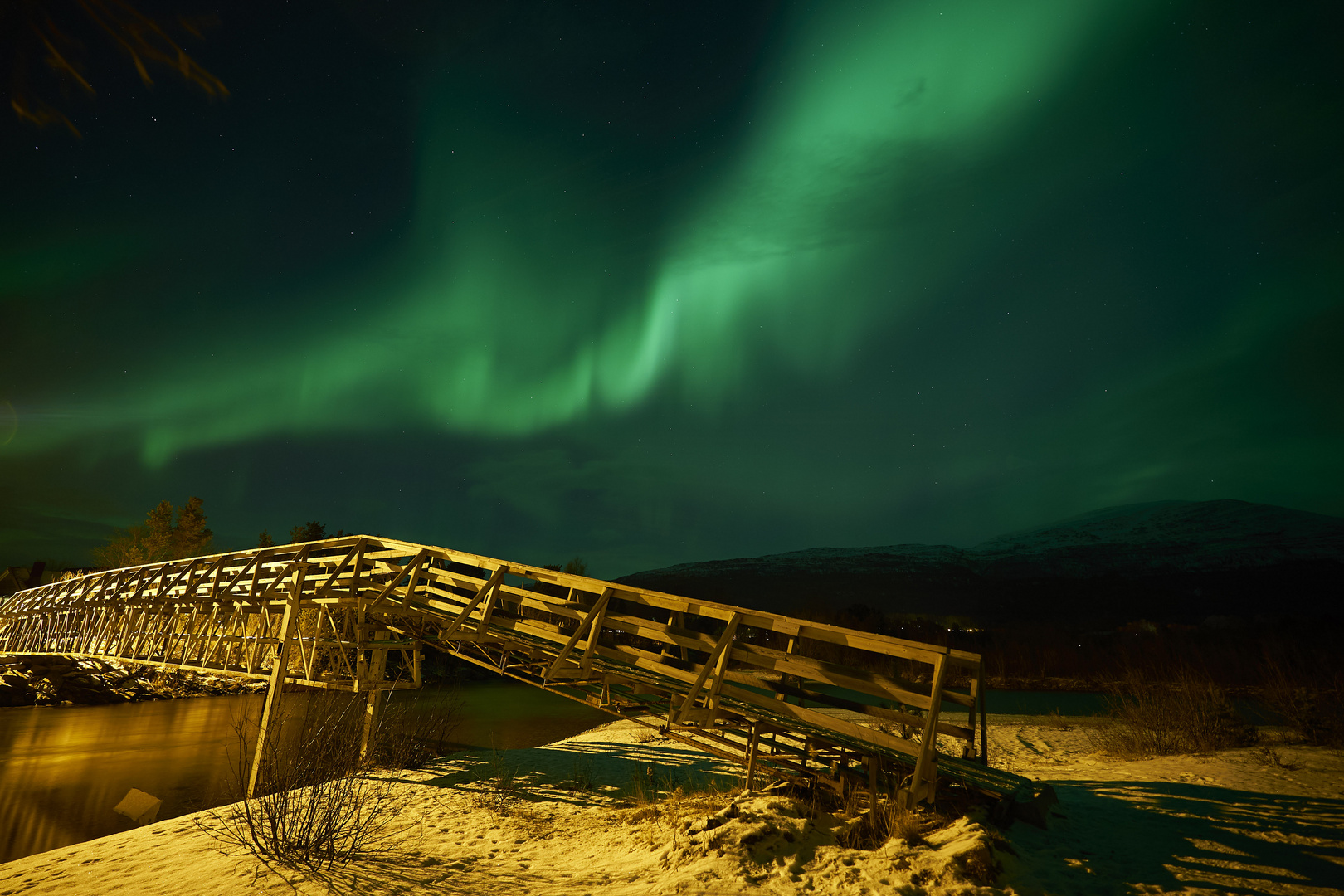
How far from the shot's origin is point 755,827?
9242 mm

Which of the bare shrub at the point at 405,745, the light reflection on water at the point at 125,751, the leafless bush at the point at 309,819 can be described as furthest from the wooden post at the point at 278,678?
the bare shrub at the point at 405,745

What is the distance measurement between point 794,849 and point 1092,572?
137 metres

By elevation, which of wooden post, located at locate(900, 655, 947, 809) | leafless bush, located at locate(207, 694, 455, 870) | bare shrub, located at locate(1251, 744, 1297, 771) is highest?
wooden post, located at locate(900, 655, 947, 809)

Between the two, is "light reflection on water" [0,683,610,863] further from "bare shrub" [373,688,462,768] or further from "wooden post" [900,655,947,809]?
"wooden post" [900,655,947,809]

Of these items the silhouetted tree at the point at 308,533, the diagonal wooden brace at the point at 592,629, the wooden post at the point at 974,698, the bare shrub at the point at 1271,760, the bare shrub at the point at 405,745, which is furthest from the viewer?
the silhouetted tree at the point at 308,533

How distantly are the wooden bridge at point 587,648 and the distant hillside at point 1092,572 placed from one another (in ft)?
Answer: 229

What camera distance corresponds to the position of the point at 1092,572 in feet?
391

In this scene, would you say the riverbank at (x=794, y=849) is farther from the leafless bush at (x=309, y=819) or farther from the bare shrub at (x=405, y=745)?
the bare shrub at (x=405, y=745)

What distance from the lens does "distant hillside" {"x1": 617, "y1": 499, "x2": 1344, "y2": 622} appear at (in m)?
88.4

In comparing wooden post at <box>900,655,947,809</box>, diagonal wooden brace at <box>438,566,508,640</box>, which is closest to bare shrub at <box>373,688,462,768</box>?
diagonal wooden brace at <box>438,566,508,640</box>

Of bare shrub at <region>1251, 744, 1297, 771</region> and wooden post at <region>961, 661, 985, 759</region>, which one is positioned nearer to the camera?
wooden post at <region>961, 661, 985, 759</region>

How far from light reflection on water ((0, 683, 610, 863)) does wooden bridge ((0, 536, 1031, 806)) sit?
125 inches

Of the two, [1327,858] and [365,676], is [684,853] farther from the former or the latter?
[365,676]

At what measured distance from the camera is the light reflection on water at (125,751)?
14.7 metres
